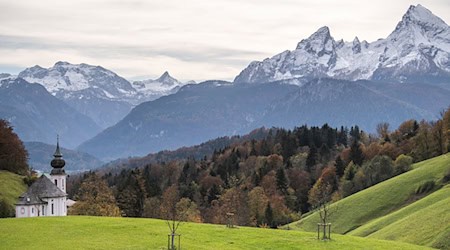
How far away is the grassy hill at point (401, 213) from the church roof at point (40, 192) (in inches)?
1450

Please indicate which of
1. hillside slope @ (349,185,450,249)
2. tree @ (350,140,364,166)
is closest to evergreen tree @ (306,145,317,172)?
tree @ (350,140,364,166)

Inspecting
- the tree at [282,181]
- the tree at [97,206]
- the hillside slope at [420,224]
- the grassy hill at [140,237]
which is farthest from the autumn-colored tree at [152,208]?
the grassy hill at [140,237]

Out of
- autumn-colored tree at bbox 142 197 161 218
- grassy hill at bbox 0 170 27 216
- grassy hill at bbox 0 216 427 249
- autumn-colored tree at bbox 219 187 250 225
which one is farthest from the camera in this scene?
autumn-colored tree at bbox 142 197 161 218

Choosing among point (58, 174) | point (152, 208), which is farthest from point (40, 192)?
point (152, 208)

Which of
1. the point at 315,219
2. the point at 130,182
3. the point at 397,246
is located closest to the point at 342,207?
the point at 315,219

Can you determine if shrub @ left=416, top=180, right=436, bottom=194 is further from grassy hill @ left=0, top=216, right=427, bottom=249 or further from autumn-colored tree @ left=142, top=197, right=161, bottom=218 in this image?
autumn-colored tree @ left=142, top=197, right=161, bottom=218

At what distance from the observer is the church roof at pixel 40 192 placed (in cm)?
9926

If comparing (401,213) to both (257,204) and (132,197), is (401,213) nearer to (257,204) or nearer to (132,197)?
(257,204)

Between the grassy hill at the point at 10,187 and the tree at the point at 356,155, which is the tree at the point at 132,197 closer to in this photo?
the grassy hill at the point at 10,187

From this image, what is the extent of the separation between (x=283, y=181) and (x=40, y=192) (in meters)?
67.4

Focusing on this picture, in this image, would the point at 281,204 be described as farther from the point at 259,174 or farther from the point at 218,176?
the point at 218,176

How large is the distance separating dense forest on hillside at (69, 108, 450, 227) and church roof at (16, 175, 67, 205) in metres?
6.34

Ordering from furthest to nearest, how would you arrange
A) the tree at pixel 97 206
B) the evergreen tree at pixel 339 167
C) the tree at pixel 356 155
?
the tree at pixel 356 155
the evergreen tree at pixel 339 167
the tree at pixel 97 206

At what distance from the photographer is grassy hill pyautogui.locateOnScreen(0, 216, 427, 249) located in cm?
5416
